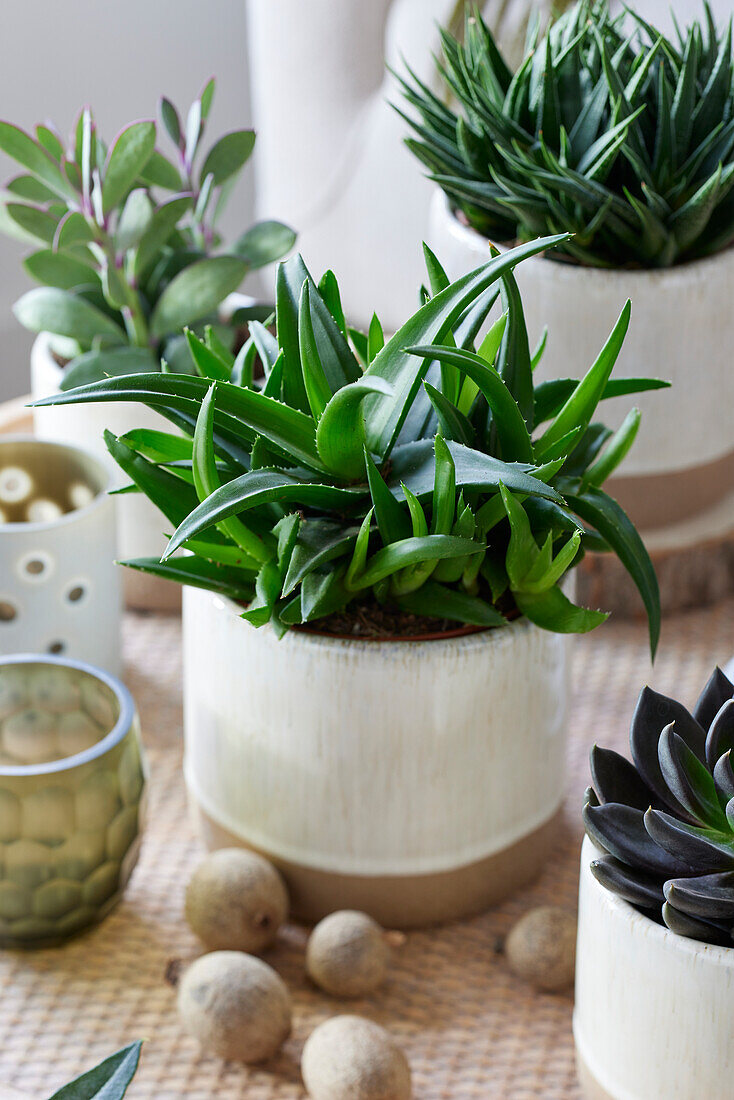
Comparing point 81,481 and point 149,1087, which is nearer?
point 149,1087

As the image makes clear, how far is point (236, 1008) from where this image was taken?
0.44 meters

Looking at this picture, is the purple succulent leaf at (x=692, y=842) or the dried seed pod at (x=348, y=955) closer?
the purple succulent leaf at (x=692, y=842)

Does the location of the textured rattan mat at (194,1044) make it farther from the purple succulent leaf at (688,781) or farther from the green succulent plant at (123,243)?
the green succulent plant at (123,243)

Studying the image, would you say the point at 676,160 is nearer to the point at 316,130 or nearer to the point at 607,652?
the point at 607,652

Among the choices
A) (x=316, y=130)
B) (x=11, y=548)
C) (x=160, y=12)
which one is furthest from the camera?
(x=160, y=12)

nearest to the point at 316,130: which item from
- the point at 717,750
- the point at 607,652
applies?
the point at 607,652

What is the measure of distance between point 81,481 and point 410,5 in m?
0.58

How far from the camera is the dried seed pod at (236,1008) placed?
443mm

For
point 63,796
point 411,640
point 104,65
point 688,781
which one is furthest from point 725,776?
point 104,65

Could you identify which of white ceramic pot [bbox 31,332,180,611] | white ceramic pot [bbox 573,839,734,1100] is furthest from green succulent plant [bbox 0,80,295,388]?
white ceramic pot [bbox 573,839,734,1100]

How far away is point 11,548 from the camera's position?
1.86ft

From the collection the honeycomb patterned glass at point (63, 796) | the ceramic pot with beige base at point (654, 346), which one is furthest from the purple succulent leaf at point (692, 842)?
the ceramic pot with beige base at point (654, 346)

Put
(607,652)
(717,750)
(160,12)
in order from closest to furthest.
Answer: (717,750) < (607,652) < (160,12)

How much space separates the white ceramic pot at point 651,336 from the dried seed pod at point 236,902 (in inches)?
11.1
